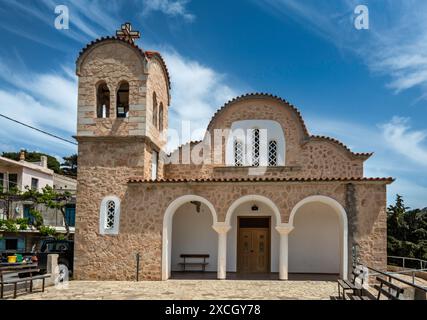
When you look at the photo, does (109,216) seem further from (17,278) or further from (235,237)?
(235,237)

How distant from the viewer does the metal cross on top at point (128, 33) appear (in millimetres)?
16188

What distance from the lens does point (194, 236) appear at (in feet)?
54.2

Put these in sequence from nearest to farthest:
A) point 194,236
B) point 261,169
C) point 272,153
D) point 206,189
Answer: point 206,189
point 194,236
point 261,169
point 272,153

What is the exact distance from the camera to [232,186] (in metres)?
14.2

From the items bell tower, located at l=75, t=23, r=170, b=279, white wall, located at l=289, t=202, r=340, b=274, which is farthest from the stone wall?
white wall, located at l=289, t=202, r=340, b=274

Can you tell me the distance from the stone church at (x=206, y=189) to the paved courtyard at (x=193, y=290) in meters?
0.92

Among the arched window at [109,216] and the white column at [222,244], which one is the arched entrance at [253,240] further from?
the arched window at [109,216]

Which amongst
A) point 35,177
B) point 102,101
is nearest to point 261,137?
point 102,101

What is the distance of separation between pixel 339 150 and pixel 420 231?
13.5 meters

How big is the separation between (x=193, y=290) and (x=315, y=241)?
241 inches

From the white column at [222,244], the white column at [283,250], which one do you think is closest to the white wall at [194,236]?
the white column at [222,244]

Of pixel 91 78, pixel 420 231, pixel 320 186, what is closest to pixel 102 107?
pixel 91 78

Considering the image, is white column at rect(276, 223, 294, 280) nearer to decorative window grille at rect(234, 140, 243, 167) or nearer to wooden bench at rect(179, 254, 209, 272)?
wooden bench at rect(179, 254, 209, 272)

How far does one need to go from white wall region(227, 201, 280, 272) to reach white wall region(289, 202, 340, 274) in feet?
1.94
